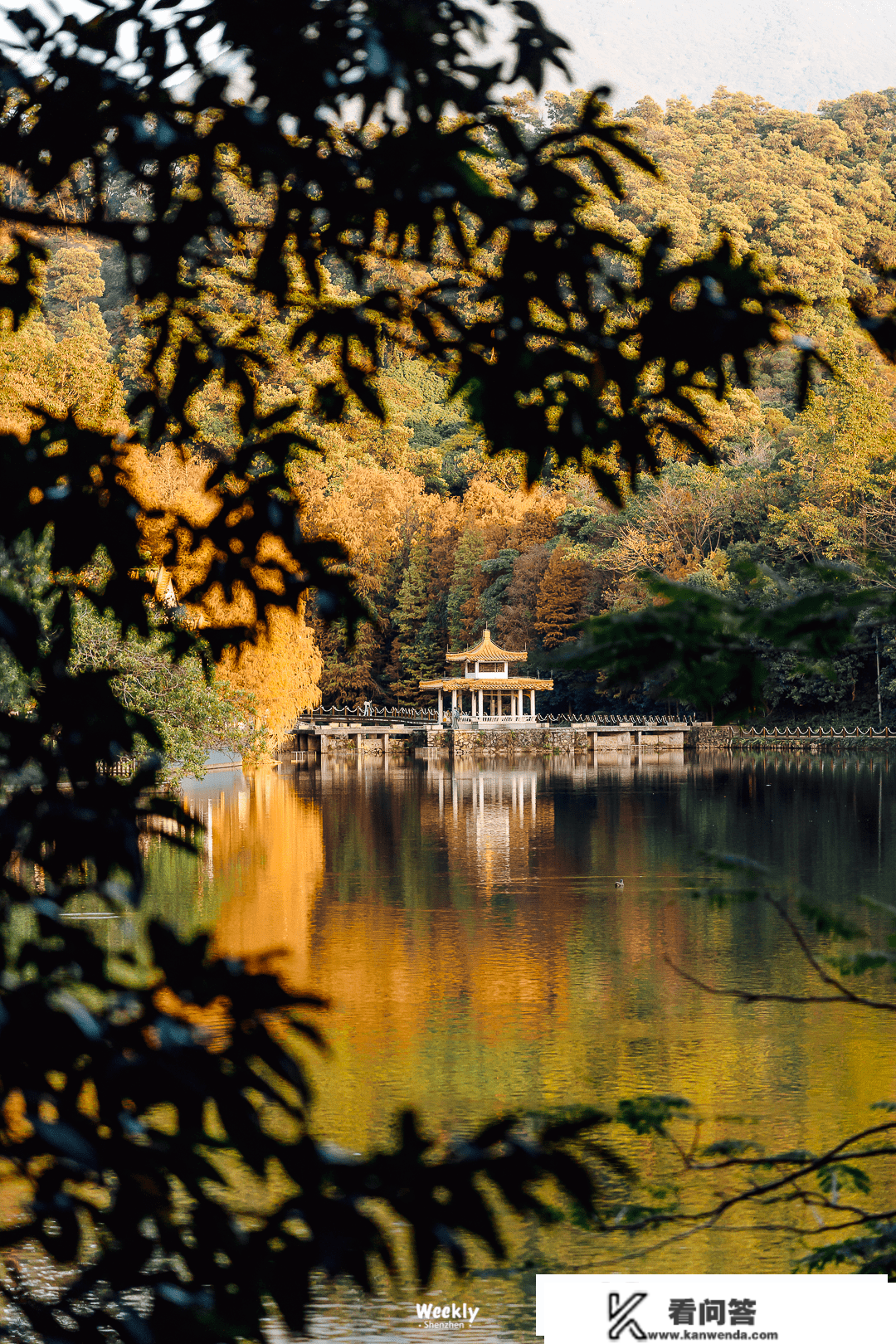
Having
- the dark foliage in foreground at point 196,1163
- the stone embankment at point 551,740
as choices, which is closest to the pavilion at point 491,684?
the stone embankment at point 551,740

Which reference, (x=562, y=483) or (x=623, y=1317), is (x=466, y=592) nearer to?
(x=562, y=483)

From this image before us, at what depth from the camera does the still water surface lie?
740 cm

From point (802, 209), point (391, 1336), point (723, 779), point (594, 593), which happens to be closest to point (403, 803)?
point (723, 779)

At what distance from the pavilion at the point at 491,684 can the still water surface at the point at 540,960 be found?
1467cm

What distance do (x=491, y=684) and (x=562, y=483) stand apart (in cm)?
1044

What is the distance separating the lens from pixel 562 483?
157 feet

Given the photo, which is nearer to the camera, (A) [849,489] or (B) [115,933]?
(B) [115,933]

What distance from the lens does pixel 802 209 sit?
61.7 meters

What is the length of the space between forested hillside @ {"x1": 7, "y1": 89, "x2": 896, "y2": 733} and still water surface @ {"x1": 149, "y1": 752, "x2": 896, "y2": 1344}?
17.5 feet

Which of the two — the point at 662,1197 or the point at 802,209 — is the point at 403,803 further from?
the point at 802,209

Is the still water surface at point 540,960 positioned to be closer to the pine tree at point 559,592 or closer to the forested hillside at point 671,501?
the forested hillside at point 671,501

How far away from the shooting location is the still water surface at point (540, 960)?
7.40 m

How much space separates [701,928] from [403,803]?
12737mm

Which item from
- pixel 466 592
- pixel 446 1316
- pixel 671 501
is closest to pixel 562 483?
pixel 466 592
